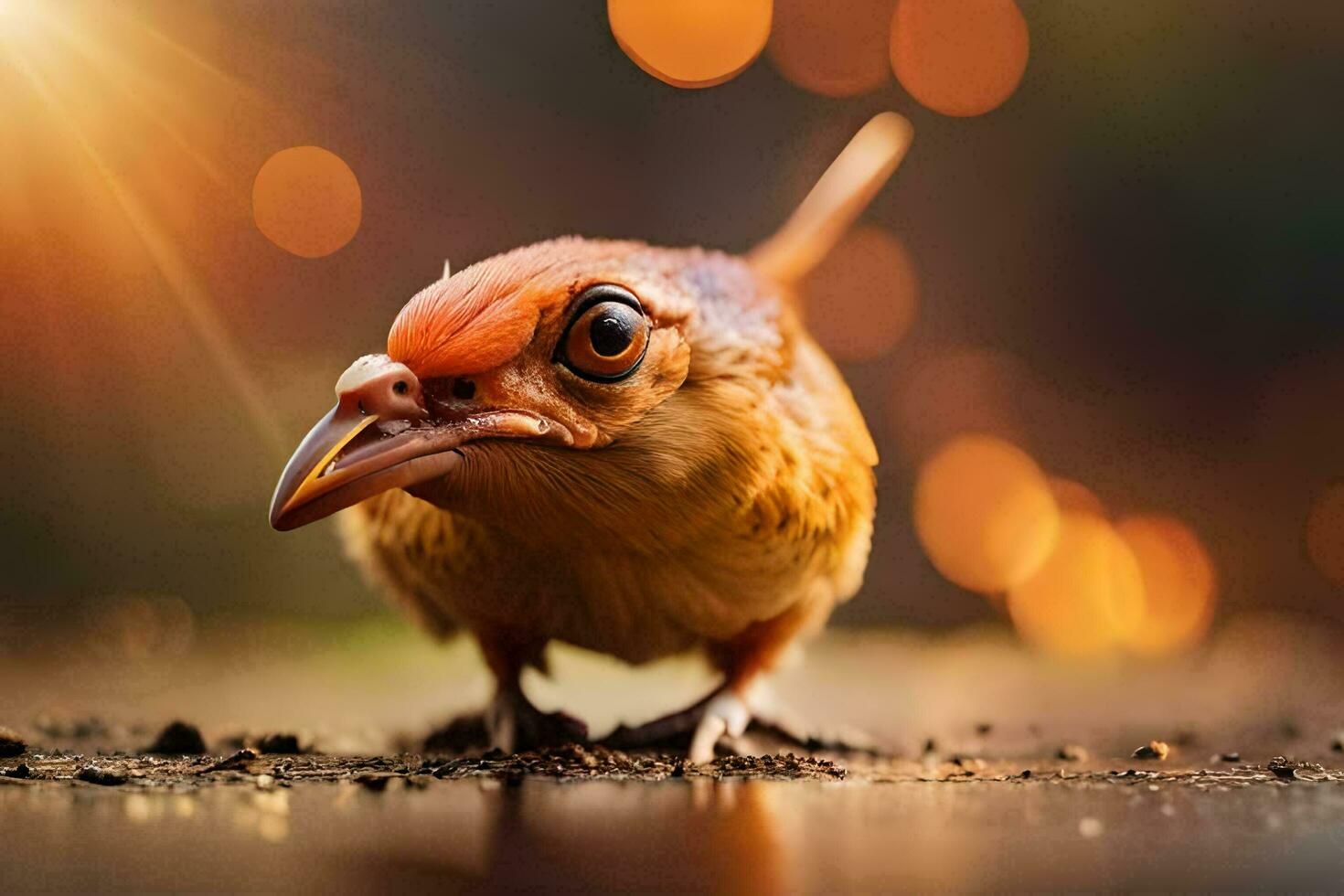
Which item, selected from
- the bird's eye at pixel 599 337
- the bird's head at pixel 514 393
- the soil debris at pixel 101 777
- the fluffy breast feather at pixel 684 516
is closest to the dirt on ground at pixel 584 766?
the soil debris at pixel 101 777

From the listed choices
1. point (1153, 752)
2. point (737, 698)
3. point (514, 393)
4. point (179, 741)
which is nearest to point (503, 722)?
point (737, 698)

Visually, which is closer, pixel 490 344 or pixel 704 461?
pixel 490 344

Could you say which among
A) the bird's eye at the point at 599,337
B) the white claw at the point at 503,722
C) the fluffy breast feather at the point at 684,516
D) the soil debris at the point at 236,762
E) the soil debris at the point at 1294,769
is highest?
the bird's eye at the point at 599,337

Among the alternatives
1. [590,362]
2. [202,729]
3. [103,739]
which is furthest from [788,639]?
[103,739]

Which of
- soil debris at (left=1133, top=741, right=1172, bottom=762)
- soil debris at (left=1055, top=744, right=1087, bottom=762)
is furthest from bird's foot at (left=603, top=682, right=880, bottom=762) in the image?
soil debris at (left=1133, top=741, right=1172, bottom=762)

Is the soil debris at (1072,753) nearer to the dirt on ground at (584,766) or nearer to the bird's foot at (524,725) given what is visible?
the dirt on ground at (584,766)

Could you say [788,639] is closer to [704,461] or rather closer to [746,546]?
[746,546]
